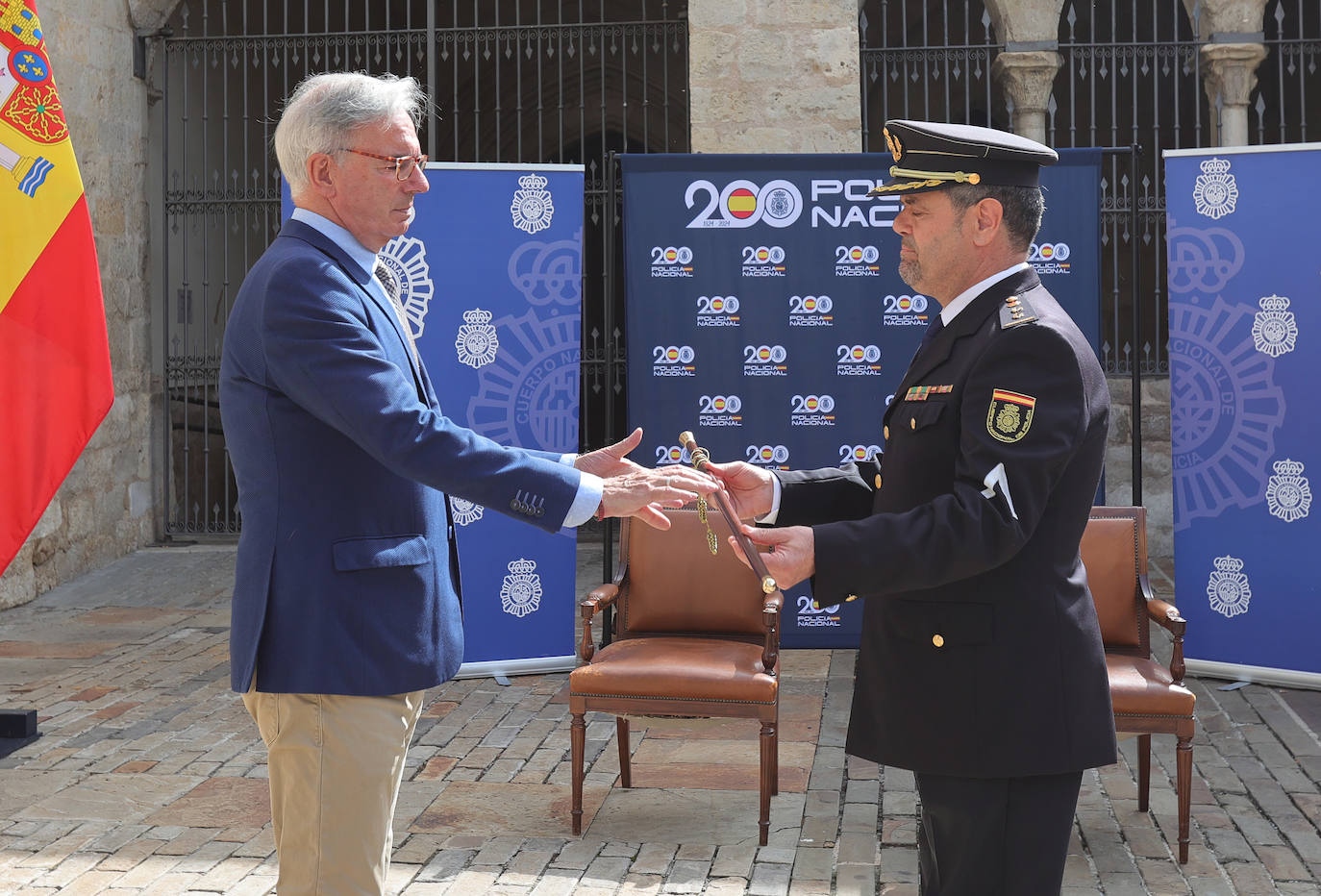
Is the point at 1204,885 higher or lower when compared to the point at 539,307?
lower

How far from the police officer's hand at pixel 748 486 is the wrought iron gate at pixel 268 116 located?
394cm

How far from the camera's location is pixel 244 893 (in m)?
3.50

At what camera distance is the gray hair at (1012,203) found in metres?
2.19

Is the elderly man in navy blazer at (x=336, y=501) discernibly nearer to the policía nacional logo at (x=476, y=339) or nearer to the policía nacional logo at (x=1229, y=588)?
the policía nacional logo at (x=476, y=339)

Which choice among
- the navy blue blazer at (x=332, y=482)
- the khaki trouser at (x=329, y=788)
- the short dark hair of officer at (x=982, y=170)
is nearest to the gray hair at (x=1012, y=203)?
the short dark hair of officer at (x=982, y=170)

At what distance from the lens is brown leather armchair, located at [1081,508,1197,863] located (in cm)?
376

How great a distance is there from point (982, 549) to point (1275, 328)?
4.21m

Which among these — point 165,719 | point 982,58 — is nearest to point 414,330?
point 165,719

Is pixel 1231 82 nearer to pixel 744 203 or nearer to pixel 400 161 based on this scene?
pixel 744 203

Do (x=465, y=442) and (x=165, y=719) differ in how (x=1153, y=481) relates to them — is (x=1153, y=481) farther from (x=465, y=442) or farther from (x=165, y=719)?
(x=465, y=442)

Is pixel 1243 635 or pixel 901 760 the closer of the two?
pixel 901 760

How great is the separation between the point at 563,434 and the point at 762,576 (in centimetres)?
377

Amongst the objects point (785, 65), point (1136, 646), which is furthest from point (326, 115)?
point (785, 65)

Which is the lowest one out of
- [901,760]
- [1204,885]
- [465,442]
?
[1204,885]
